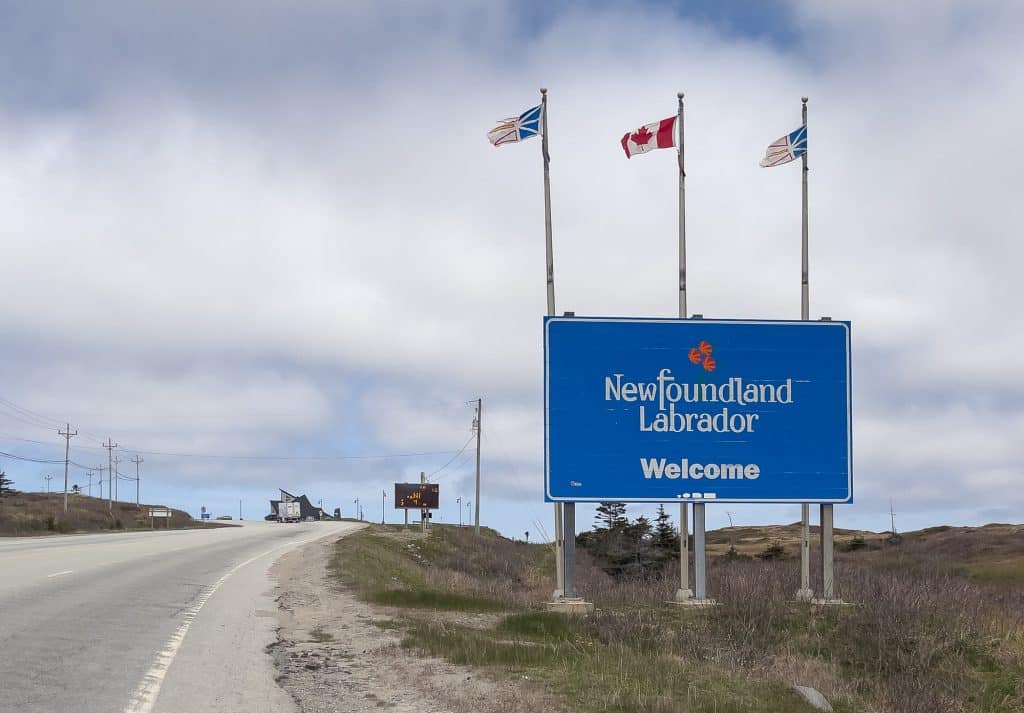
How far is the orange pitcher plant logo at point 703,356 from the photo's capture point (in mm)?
18125

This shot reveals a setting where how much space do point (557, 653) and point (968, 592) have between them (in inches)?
425

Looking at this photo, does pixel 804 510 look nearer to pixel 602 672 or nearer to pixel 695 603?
pixel 695 603

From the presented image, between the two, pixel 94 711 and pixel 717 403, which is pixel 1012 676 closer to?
pixel 717 403

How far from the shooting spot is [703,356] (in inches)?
714

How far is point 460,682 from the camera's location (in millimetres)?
10906

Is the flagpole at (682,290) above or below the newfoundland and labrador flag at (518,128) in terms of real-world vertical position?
below

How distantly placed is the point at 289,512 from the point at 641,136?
119667 millimetres

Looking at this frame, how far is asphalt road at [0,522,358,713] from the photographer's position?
9.52 metres

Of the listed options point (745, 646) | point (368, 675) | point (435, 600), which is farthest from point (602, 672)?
point (435, 600)

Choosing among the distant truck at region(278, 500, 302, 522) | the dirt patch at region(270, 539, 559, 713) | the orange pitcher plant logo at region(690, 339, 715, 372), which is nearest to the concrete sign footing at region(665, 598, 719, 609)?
the orange pitcher plant logo at region(690, 339, 715, 372)

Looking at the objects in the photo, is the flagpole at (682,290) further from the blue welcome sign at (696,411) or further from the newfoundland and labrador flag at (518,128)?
the newfoundland and labrador flag at (518,128)

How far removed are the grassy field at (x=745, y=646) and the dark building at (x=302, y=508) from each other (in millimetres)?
120236

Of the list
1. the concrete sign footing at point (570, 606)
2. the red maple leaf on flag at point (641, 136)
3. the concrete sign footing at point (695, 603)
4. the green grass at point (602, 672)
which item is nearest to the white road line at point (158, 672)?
the green grass at point (602, 672)

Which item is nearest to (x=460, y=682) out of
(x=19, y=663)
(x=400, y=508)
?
(x=19, y=663)
